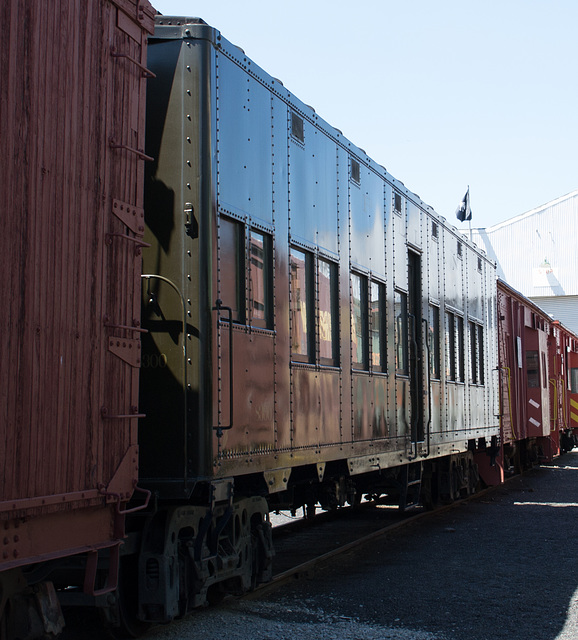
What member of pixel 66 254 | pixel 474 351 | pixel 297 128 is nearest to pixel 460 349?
pixel 474 351

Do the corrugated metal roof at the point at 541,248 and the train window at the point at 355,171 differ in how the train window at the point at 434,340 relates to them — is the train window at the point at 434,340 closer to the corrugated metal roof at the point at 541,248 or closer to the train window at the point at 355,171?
the train window at the point at 355,171

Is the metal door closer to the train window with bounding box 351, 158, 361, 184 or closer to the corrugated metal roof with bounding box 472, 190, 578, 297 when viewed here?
the train window with bounding box 351, 158, 361, 184

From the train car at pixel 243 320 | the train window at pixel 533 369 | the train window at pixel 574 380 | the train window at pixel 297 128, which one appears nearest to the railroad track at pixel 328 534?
the train car at pixel 243 320

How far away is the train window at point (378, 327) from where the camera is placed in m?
8.55

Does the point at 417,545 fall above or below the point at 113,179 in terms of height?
below

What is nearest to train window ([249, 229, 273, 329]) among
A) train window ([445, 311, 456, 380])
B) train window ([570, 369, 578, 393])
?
train window ([445, 311, 456, 380])

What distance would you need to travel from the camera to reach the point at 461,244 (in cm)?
1305

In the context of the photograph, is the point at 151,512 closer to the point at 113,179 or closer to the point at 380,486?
the point at 113,179

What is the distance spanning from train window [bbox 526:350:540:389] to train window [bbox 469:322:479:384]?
5352 millimetres

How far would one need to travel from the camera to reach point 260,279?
612 cm

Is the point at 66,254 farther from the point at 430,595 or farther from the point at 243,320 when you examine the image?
the point at 430,595

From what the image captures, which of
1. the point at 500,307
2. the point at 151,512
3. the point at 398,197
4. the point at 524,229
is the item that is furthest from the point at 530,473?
the point at 524,229

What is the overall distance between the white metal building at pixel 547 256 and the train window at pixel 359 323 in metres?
37.9

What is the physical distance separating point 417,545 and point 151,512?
5270mm
